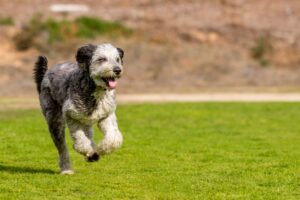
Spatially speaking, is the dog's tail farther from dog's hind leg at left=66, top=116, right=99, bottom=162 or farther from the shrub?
the shrub

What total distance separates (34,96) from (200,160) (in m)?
18.0

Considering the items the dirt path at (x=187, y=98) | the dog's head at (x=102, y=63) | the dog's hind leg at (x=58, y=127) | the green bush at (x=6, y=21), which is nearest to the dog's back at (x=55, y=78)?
the dog's hind leg at (x=58, y=127)

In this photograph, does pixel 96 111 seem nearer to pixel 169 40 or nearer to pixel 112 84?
pixel 112 84

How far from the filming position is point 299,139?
1923 centimetres

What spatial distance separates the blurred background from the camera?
3944cm

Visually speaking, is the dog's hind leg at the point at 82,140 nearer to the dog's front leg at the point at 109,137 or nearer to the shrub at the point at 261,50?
the dog's front leg at the point at 109,137

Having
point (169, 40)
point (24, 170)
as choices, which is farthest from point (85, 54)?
point (169, 40)

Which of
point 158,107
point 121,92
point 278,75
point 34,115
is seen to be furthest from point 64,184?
point 278,75

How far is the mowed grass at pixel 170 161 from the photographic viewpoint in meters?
12.1

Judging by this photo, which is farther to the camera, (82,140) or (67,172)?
(67,172)

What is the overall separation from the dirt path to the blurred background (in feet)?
8.30

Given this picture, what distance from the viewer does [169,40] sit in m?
45.2

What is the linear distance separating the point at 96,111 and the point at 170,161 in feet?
10.1

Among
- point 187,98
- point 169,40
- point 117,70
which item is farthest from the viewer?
point 169,40
